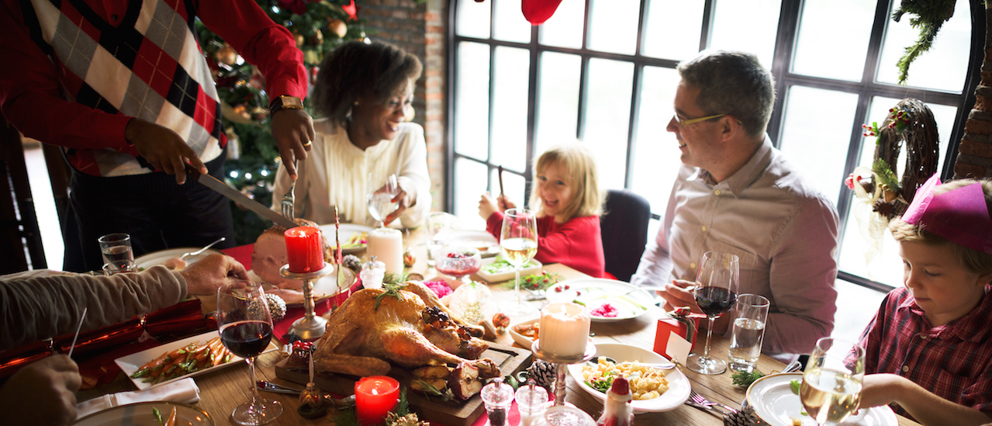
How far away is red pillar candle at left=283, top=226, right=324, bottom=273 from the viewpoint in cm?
120

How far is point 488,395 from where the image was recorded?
990mm

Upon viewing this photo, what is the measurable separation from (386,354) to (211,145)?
1.41 m

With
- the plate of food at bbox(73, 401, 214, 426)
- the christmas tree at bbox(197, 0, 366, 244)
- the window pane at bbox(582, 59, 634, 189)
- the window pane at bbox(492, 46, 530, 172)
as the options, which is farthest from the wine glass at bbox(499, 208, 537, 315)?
the window pane at bbox(492, 46, 530, 172)

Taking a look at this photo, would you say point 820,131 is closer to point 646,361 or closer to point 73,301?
point 646,361

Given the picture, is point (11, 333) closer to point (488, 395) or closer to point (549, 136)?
point (488, 395)

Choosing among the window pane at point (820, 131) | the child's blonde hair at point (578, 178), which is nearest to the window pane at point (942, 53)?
the window pane at point (820, 131)

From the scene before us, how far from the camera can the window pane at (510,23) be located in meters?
3.82

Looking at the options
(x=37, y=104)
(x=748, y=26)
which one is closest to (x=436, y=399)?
(x=37, y=104)

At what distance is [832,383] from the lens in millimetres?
870

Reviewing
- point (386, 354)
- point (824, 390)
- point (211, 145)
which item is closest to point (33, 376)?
point (386, 354)

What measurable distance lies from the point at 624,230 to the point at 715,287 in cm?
129

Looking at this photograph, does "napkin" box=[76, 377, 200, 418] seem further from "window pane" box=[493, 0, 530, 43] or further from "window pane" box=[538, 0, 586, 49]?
"window pane" box=[493, 0, 530, 43]

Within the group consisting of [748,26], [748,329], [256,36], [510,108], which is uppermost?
[748,26]

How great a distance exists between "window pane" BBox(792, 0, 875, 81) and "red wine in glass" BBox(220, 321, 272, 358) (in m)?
2.40
